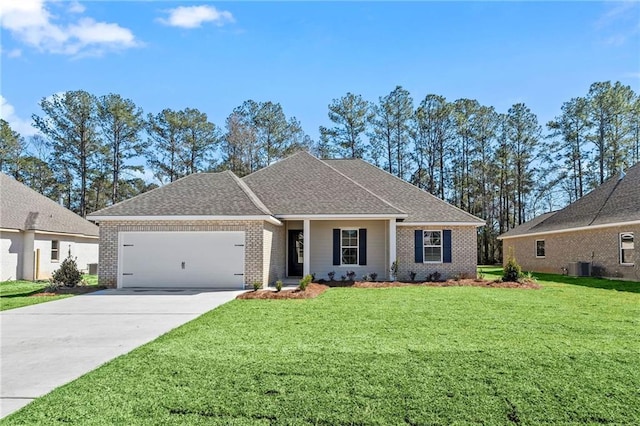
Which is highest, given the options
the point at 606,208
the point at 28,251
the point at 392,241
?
the point at 606,208

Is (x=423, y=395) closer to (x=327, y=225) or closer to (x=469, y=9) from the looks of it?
(x=469, y=9)

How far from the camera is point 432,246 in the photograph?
17516 mm

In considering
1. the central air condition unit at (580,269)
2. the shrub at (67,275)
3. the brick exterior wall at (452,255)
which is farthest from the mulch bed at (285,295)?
the central air condition unit at (580,269)

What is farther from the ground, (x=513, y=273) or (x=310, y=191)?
(x=310, y=191)

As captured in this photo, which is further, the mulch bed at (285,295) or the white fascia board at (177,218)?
the white fascia board at (177,218)

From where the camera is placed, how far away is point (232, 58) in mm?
15156

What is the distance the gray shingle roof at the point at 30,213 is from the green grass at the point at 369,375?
1545cm

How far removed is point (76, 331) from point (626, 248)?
66.8 ft

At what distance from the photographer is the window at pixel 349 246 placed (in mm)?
17453

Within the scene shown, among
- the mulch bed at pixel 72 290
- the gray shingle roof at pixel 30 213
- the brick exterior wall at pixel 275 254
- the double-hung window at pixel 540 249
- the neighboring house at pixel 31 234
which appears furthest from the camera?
the double-hung window at pixel 540 249

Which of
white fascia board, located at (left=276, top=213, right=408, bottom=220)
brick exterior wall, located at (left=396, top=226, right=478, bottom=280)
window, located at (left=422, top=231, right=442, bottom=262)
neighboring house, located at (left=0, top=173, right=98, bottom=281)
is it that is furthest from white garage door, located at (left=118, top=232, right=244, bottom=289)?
window, located at (left=422, top=231, right=442, bottom=262)

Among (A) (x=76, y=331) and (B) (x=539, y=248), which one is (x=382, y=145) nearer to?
(B) (x=539, y=248)

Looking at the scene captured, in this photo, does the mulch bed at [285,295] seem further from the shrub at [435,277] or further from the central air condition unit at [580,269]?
the central air condition unit at [580,269]

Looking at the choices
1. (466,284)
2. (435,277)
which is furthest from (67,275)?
(466,284)
